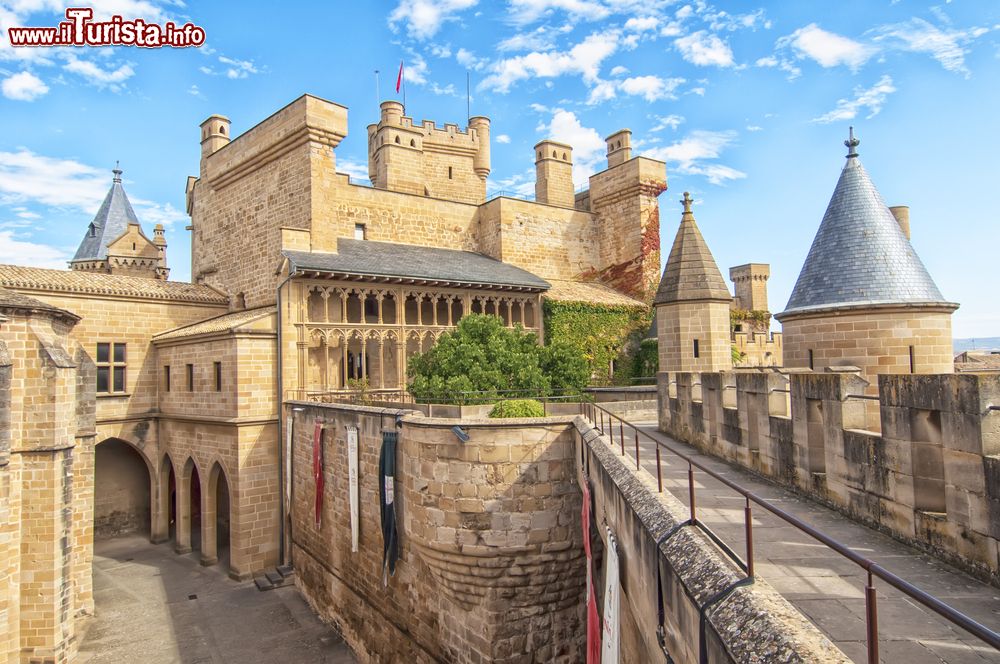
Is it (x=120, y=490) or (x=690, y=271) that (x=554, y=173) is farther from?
(x=120, y=490)

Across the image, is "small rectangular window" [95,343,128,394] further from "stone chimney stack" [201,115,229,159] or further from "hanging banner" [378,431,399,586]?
"hanging banner" [378,431,399,586]

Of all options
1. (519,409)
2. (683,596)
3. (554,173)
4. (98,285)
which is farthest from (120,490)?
(683,596)

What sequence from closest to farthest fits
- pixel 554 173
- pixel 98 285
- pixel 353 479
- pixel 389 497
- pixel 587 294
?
pixel 389 497 → pixel 353 479 → pixel 98 285 → pixel 587 294 → pixel 554 173

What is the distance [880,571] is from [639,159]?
30.3 metres

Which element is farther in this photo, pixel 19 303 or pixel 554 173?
pixel 554 173

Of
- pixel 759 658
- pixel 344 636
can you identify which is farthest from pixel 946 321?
pixel 344 636

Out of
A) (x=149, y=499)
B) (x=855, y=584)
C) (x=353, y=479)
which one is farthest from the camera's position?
(x=149, y=499)

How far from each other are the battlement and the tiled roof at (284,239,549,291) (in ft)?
15.3

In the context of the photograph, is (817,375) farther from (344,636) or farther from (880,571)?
(344,636)

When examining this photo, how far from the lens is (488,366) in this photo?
1734cm

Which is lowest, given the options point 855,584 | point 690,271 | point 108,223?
point 855,584

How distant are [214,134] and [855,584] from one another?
29.5 m

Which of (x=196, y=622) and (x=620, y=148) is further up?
(x=620, y=148)

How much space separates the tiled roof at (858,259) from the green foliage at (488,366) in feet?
24.7
